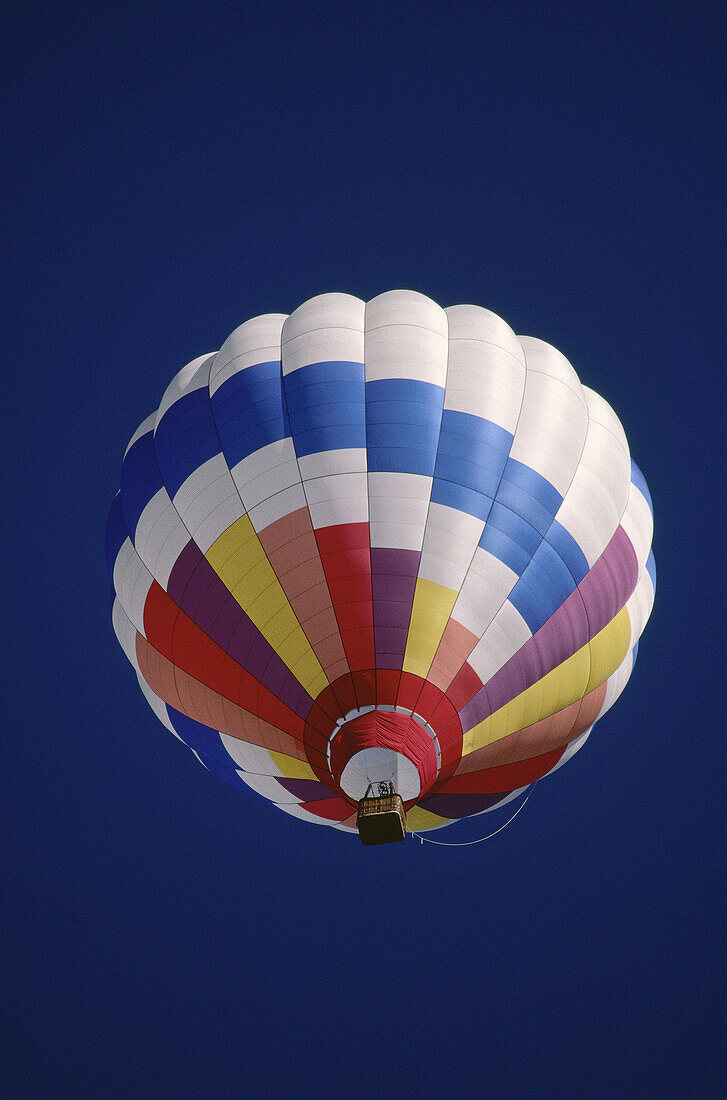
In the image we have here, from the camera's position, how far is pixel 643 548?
972 centimetres

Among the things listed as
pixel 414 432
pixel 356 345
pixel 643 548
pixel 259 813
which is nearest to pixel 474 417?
pixel 414 432

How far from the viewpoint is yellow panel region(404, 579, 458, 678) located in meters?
8.43

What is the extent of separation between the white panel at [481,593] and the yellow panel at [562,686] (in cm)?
70

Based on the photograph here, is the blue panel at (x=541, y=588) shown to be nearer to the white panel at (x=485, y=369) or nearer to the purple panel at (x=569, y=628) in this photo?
the purple panel at (x=569, y=628)

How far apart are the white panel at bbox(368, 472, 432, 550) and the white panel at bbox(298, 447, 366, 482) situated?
0.13 m

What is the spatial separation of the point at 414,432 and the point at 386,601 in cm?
121

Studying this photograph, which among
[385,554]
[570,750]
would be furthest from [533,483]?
[570,750]

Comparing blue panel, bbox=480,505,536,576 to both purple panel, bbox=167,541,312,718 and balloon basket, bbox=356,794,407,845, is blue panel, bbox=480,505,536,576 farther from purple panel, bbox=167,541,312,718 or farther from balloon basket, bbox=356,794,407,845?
balloon basket, bbox=356,794,407,845

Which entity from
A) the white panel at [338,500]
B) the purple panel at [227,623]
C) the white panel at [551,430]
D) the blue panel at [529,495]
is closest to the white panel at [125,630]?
the purple panel at [227,623]

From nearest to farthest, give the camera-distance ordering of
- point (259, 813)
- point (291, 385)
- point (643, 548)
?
point (291, 385) < point (643, 548) < point (259, 813)

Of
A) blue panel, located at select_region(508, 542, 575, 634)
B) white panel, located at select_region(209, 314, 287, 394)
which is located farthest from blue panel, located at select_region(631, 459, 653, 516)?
white panel, located at select_region(209, 314, 287, 394)

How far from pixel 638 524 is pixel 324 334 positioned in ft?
9.18

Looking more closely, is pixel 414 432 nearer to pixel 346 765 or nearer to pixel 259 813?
pixel 346 765

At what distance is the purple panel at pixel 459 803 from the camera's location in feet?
32.0
